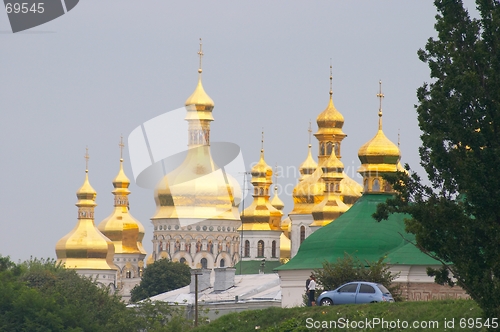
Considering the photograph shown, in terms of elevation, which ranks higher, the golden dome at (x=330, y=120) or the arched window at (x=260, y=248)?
the golden dome at (x=330, y=120)

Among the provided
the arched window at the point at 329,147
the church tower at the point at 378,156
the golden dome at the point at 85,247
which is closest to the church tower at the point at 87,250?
the golden dome at the point at 85,247

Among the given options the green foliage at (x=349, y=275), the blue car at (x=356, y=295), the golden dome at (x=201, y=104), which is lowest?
the blue car at (x=356, y=295)

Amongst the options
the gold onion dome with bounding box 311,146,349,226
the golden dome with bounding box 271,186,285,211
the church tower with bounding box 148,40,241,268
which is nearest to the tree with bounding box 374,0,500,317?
the gold onion dome with bounding box 311,146,349,226

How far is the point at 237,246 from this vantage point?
114 m

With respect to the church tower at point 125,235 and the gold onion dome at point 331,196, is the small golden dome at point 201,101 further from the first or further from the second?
the gold onion dome at point 331,196

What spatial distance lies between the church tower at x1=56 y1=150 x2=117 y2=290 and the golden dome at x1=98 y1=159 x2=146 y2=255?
7.24 metres

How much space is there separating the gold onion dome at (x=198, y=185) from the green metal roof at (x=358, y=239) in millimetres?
60412

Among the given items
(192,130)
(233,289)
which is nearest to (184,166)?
(192,130)

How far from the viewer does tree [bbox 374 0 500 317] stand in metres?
29.9

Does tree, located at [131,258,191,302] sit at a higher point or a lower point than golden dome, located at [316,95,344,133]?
lower

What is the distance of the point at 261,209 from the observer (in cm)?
9875

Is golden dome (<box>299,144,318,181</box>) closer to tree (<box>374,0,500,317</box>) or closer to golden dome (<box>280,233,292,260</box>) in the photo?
golden dome (<box>280,233,292,260</box>)

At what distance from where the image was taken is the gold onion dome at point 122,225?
116188 mm

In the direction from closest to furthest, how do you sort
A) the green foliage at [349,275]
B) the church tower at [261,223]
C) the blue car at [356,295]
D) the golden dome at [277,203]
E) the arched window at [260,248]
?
1. the blue car at [356,295]
2. the green foliage at [349,275]
3. the arched window at [260,248]
4. the church tower at [261,223]
5. the golden dome at [277,203]
